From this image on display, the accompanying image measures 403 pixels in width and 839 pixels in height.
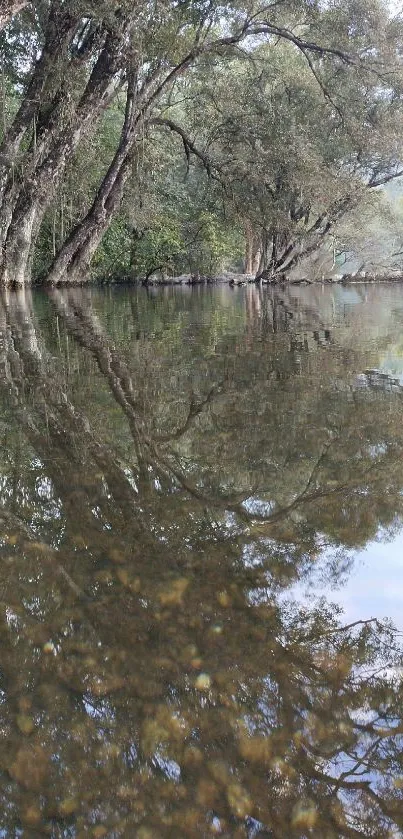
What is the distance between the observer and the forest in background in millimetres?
12734

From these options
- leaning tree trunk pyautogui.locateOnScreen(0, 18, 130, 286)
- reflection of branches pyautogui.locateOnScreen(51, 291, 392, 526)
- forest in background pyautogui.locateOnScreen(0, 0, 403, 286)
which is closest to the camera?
reflection of branches pyautogui.locateOnScreen(51, 291, 392, 526)

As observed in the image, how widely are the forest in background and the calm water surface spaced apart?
24.7ft

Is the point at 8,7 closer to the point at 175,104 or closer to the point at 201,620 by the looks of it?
the point at 201,620

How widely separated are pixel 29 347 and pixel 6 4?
16.7ft

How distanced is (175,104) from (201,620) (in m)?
18.5

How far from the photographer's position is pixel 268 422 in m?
2.87

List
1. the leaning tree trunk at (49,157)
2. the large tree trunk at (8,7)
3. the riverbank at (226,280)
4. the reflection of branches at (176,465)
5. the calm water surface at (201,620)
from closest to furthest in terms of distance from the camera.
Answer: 1. the calm water surface at (201,620)
2. the reflection of branches at (176,465)
3. the large tree trunk at (8,7)
4. the leaning tree trunk at (49,157)
5. the riverbank at (226,280)

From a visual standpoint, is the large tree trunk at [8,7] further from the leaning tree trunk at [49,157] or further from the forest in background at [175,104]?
the leaning tree trunk at [49,157]

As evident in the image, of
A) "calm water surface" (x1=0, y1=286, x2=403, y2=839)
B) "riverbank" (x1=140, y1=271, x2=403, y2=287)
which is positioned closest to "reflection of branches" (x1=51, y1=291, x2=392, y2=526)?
"calm water surface" (x1=0, y1=286, x2=403, y2=839)

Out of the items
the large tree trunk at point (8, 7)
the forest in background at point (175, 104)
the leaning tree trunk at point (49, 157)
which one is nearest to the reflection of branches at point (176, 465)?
the large tree trunk at point (8, 7)

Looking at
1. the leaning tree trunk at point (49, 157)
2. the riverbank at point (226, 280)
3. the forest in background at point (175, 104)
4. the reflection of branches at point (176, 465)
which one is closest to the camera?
the reflection of branches at point (176, 465)

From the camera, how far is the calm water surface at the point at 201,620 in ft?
3.15

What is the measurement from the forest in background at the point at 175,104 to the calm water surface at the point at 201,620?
24.7ft

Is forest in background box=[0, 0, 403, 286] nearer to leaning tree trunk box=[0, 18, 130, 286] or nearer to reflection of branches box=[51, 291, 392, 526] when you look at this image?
leaning tree trunk box=[0, 18, 130, 286]
